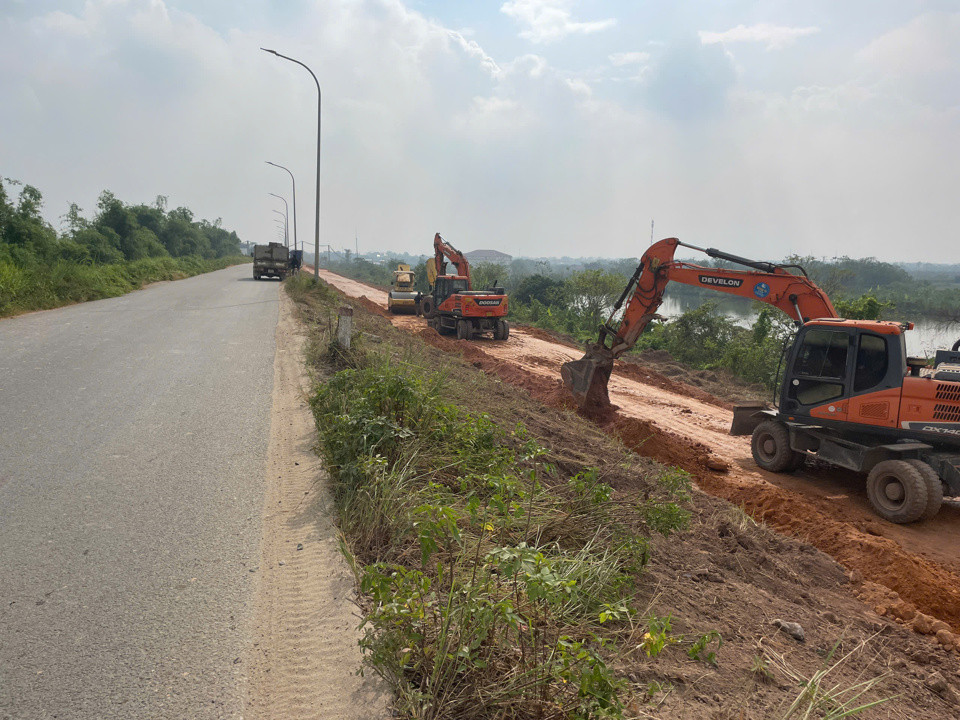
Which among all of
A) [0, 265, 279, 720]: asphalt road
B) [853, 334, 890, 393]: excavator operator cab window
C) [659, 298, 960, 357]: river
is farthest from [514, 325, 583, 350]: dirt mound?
[0, 265, 279, 720]: asphalt road

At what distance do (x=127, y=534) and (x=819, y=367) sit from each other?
8.59 meters

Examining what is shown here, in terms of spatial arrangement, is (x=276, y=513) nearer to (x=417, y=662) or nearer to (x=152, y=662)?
(x=152, y=662)

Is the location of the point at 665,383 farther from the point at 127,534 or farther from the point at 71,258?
the point at 71,258

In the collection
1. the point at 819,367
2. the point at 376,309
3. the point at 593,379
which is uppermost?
the point at 819,367

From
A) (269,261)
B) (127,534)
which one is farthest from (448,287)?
(269,261)

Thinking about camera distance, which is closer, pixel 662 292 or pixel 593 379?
pixel 662 292

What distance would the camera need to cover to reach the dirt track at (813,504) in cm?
550

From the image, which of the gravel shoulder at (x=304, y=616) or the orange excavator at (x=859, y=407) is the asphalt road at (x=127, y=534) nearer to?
the gravel shoulder at (x=304, y=616)

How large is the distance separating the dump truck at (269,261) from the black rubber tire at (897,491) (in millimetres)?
38854

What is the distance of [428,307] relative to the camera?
2448 centimetres

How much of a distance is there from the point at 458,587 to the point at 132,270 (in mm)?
34954

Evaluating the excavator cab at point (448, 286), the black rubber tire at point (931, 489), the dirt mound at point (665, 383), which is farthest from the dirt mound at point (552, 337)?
the black rubber tire at point (931, 489)

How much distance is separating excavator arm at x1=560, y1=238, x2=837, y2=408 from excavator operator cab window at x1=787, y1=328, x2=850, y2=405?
0.89m

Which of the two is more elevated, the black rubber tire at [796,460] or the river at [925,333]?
the river at [925,333]
